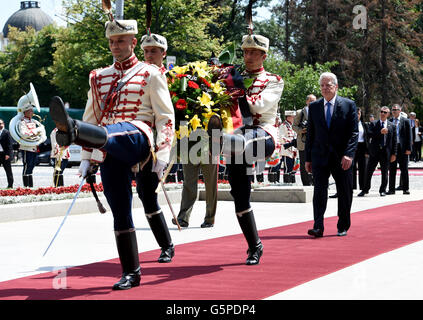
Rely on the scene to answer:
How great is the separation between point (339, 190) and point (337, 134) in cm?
74

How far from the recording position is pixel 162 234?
7367mm

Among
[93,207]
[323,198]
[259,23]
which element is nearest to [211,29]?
[259,23]

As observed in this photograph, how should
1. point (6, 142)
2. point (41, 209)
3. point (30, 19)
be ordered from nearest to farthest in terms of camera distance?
point (41, 209)
point (6, 142)
point (30, 19)

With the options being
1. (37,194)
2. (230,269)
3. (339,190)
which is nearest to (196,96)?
(230,269)

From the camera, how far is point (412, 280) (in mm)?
6207

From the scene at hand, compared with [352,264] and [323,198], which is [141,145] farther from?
[323,198]

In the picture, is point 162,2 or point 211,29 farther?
point 211,29

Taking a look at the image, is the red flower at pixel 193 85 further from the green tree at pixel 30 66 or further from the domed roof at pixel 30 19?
the domed roof at pixel 30 19

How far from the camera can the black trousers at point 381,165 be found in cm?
1675

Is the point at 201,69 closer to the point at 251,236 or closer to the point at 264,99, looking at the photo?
the point at 264,99

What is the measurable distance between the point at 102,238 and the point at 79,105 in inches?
1838

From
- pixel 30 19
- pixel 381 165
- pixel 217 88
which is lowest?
pixel 381 165

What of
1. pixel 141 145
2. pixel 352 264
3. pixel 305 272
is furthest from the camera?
pixel 352 264

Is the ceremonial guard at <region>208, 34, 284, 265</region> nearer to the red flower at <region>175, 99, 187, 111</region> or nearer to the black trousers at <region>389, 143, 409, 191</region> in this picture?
the red flower at <region>175, 99, 187, 111</region>
